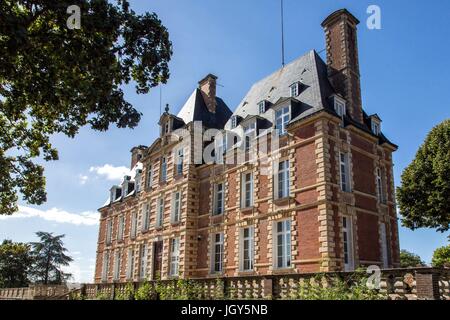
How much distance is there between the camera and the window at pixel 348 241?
54.4 feet

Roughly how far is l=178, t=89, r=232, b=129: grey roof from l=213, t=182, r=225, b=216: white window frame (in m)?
5.17

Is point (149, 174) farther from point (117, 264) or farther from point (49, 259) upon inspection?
point (49, 259)

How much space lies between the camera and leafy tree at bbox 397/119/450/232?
24.1 metres

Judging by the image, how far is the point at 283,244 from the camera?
710 inches

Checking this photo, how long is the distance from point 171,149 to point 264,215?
10.4 metres

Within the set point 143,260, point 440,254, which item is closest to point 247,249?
point 143,260

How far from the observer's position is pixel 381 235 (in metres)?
19.1

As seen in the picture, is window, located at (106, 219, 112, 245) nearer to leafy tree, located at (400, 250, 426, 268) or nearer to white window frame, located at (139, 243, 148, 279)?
white window frame, located at (139, 243, 148, 279)

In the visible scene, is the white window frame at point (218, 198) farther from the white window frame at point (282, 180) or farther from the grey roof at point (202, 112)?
the grey roof at point (202, 112)

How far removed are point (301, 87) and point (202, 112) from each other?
29.9ft

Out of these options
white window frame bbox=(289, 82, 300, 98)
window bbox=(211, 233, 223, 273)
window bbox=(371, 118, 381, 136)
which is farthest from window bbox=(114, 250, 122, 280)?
window bbox=(371, 118, 381, 136)

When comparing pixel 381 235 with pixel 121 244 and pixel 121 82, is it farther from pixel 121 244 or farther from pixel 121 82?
pixel 121 244
